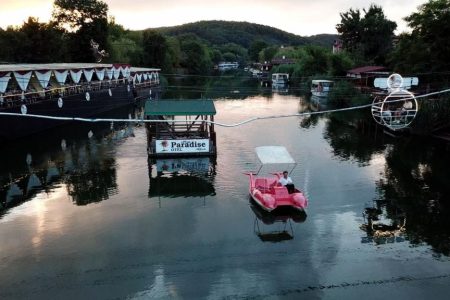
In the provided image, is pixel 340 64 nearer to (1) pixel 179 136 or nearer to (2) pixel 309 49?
(2) pixel 309 49

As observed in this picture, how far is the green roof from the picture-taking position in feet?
119

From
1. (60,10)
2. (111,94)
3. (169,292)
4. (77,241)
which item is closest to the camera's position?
(169,292)

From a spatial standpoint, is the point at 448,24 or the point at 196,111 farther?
the point at 448,24

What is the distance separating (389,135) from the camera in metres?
49.2

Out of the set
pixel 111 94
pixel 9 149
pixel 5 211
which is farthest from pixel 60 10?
pixel 5 211

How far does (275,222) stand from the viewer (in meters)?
23.7

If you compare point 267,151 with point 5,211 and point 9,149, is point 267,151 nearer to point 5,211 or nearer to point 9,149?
point 5,211

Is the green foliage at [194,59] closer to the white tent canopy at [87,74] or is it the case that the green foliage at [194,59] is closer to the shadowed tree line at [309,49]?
the shadowed tree line at [309,49]

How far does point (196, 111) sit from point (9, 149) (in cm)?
1920

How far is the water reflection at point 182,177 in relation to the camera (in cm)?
2908

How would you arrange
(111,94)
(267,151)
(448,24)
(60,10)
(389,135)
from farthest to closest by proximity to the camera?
(60,10) < (111,94) < (448,24) < (389,135) < (267,151)

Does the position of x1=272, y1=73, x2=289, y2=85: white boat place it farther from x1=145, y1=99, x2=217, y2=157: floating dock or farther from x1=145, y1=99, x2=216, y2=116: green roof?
x1=145, y1=99, x2=217, y2=157: floating dock

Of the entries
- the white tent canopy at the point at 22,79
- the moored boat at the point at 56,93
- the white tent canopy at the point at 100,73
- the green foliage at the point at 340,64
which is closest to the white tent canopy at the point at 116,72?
the moored boat at the point at 56,93

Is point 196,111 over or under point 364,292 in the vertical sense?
over
